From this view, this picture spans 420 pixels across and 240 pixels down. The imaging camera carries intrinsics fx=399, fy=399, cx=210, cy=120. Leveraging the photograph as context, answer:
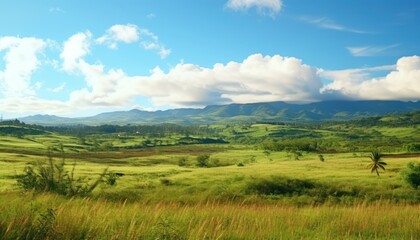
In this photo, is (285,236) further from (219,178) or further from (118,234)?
(219,178)

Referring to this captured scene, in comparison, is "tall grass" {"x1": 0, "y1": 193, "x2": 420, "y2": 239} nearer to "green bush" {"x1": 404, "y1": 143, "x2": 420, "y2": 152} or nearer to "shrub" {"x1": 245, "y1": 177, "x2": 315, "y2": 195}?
"shrub" {"x1": 245, "y1": 177, "x2": 315, "y2": 195}

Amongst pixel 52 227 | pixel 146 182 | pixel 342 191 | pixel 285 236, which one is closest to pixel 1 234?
pixel 52 227

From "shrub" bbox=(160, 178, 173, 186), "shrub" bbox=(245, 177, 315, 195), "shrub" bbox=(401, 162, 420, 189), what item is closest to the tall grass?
"shrub" bbox=(245, 177, 315, 195)

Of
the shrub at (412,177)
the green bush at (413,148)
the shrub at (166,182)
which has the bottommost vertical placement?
the green bush at (413,148)

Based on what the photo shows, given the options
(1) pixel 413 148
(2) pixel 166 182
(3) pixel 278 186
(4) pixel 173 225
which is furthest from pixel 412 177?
(1) pixel 413 148

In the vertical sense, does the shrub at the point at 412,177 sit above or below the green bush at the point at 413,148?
above

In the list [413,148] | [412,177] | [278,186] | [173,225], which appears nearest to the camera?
[173,225]

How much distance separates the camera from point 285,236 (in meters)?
8.83

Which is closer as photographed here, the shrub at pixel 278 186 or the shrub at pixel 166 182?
the shrub at pixel 278 186

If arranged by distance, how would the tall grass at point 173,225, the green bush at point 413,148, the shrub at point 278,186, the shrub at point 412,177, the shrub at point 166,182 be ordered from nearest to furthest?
1. the tall grass at point 173,225
2. the shrub at point 278,186
3. the shrub at point 166,182
4. the shrub at point 412,177
5. the green bush at point 413,148

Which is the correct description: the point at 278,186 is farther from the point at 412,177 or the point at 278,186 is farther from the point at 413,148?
the point at 413,148

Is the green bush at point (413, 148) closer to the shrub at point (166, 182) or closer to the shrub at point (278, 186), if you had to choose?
the shrub at point (278, 186)

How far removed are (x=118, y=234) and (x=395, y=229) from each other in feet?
25.9

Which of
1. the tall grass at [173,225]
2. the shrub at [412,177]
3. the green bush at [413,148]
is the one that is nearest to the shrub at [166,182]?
the shrub at [412,177]
